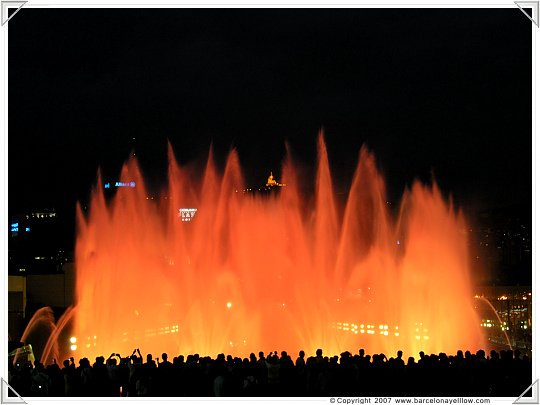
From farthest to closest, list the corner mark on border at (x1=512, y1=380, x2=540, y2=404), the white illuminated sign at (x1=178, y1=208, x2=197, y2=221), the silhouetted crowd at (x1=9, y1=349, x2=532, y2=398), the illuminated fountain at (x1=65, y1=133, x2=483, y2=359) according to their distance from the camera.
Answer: the white illuminated sign at (x1=178, y1=208, x2=197, y2=221)
the illuminated fountain at (x1=65, y1=133, x2=483, y2=359)
the silhouetted crowd at (x1=9, y1=349, x2=532, y2=398)
the corner mark on border at (x1=512, y1=380, x2=540, y2=404)

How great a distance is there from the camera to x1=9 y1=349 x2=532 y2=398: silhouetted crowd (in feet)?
31.9

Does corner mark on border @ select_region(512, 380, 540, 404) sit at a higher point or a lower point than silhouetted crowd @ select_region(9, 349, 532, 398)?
lower

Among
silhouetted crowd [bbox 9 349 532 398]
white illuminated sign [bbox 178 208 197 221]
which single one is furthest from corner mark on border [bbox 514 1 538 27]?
white illuminated sign [bbox 178 208 197 221]

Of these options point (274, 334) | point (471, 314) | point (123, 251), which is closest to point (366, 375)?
point (274, 334)

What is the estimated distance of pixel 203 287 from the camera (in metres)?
26.3

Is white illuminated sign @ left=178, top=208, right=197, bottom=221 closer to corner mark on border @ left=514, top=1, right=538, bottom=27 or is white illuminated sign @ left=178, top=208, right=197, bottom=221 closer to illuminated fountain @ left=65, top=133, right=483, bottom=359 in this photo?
illuminated fountain @ left=65, top=133, right=483, bottom=359

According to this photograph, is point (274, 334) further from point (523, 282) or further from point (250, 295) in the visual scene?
point (523, 282)

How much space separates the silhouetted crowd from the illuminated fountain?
9437 mm

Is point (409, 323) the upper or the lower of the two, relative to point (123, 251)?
lower

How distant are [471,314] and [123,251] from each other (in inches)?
549
